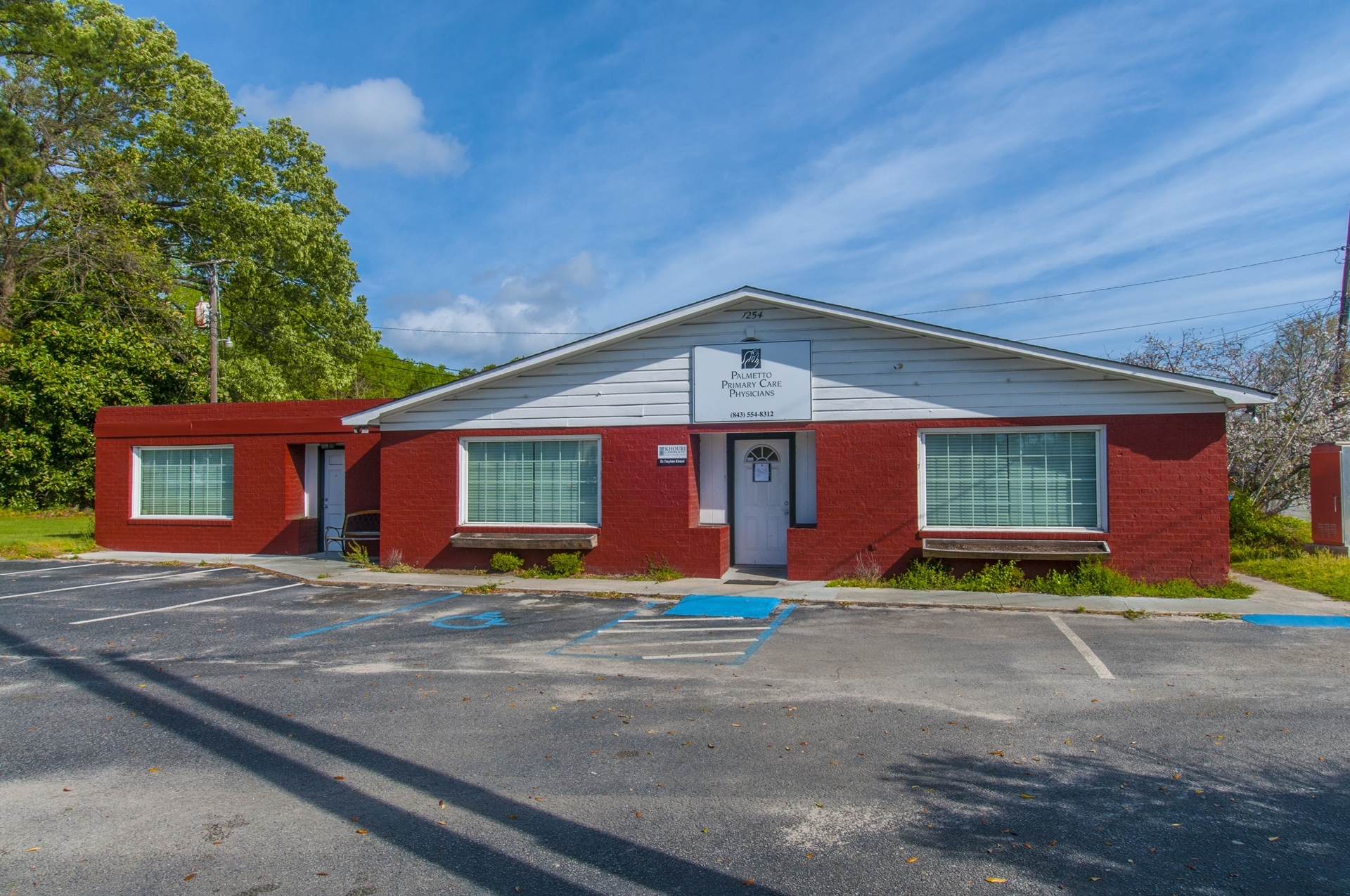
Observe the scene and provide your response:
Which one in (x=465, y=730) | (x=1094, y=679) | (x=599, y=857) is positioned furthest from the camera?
(x=1094, y=679)

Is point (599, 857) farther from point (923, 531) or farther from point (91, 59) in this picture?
point (91, 59)

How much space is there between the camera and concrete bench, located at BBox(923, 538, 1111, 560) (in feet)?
39.4

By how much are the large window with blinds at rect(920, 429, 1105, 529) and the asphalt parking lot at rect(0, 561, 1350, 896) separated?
9.89 feet

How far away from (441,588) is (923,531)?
24.0 ft

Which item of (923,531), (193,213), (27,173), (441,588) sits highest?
(193,213)

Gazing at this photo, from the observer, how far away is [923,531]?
42.1 feet

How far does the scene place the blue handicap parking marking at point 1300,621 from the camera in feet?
32.3

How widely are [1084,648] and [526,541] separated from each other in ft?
28.1

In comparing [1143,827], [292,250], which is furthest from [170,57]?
[1143,827]

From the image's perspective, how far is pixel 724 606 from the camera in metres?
11.3

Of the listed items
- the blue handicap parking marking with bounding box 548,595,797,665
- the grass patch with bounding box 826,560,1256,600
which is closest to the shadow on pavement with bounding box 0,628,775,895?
the blue handicap parking marking with bounding box 548,595,797,665

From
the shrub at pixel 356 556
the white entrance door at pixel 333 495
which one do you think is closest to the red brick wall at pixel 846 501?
the shrub at pixel 356 556

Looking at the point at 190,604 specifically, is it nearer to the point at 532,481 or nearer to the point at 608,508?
the point at 532,481

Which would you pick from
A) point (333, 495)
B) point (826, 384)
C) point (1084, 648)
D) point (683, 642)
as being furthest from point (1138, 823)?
point (333, 495)
